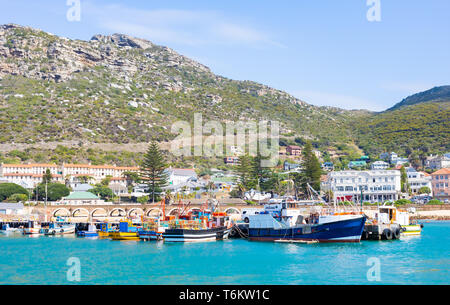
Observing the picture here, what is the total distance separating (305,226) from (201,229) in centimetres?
1248

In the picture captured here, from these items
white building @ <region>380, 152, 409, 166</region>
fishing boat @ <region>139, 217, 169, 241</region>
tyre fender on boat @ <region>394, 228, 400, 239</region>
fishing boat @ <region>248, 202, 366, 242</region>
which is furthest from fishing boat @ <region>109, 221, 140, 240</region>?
white building @ <region>380, 152, 409, 166</region>

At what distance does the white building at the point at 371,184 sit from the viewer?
109800 mm

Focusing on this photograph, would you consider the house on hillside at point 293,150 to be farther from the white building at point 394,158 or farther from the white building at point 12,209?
the white building at point 12,209

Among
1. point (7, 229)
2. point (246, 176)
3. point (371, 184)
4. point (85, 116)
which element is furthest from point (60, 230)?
point (85, 116)

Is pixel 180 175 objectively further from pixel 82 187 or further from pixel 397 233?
pixel 397 233

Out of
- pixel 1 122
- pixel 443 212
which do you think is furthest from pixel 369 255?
pixel 1 122

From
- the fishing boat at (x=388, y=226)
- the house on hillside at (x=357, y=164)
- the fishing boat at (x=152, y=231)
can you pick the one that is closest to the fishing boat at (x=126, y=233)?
the fishing boat at (x=152, y=231)

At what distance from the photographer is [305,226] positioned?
2021 inches

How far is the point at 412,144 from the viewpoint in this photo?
170625mm

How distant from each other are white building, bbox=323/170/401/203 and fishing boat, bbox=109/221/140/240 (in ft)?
193
